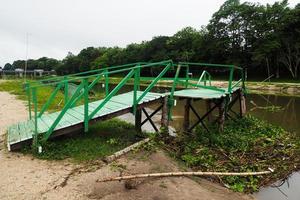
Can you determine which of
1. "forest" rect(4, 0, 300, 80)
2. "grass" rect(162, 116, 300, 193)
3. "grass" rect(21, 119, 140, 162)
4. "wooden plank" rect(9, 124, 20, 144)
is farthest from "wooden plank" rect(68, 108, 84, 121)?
"forest" rect(4, 0, 300, 80)

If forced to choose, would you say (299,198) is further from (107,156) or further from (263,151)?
(107,156)

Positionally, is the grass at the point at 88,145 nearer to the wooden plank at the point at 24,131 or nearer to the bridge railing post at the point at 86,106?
the wooden plank at the point at 24,131

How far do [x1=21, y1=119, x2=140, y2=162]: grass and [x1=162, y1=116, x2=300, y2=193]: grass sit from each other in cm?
145

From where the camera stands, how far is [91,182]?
18.8 feet

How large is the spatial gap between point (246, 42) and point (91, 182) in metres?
48.2

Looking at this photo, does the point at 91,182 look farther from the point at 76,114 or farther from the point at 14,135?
the point at 14,135

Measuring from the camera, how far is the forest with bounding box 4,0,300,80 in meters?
40.1

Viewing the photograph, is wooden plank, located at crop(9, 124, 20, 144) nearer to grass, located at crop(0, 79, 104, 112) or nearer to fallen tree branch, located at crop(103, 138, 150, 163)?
fallen tree branch, located at crop(103, 138, 150, 163)

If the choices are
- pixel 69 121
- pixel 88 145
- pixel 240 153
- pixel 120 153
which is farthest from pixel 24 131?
pixel 240 153

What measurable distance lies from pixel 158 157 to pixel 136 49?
70829mm

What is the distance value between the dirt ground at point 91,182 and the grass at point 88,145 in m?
0.33

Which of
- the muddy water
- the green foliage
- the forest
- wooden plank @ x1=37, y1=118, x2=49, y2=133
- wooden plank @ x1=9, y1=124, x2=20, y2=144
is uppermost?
Result: the forest

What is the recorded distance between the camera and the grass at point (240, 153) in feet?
23.0

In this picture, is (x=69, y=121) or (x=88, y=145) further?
(x=88, y=145)
